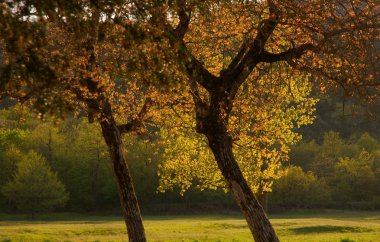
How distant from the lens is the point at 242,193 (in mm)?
17969

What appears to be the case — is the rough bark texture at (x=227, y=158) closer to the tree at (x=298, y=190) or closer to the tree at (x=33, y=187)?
the tree at (x=33, y=187)

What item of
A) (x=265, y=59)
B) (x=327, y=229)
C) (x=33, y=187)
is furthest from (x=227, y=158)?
(x=33, y=187)

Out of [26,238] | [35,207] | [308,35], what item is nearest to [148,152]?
[35,207]

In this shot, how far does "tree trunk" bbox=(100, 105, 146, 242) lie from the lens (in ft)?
71.5

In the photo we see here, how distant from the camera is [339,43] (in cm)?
1775

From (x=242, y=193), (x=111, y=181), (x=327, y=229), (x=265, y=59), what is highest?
(x=111, y=181)

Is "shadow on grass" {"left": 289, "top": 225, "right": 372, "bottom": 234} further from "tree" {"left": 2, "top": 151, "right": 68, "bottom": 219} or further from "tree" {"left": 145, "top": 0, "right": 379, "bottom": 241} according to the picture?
"tree" {"left": 2, "top": 151, "right": 68, "bottom": 219}

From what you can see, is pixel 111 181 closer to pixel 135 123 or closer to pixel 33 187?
pixel 33 187

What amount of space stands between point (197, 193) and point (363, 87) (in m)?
82.8

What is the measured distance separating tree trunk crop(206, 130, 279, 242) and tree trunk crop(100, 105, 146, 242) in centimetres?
494

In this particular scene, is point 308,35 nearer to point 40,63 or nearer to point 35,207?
point 40,63

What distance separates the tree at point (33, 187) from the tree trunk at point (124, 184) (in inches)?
2404

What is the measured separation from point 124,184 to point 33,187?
206ft

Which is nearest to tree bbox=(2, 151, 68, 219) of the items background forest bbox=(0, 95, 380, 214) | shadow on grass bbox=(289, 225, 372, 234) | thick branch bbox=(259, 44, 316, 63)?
background forest bbox=(0, 95, 380, 214)
